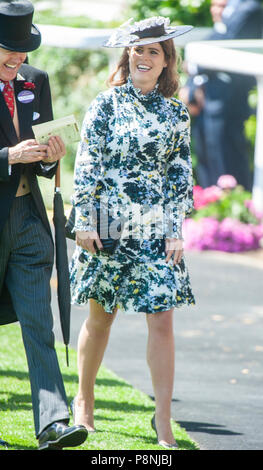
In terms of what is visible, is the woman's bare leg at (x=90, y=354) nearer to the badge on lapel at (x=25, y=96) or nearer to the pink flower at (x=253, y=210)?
the badge on lapel at (x=25, y=96)

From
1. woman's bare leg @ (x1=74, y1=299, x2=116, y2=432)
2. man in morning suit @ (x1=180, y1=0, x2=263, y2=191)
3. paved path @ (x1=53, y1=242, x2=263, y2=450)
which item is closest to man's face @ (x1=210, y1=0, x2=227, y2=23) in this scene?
man in morning suit @ (x1=180, y1=0, x2=263, y2=191)

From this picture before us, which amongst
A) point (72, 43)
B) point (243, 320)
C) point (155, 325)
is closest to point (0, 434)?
point (155, 325)

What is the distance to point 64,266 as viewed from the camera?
4.45 metres

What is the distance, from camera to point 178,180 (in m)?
4.91

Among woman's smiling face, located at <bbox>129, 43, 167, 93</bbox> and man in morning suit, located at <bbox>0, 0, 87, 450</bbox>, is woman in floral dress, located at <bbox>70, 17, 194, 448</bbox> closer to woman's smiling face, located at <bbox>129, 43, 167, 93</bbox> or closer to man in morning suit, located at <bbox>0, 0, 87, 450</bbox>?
woman's smiling face, located at <bbox>129, 43, 167, 93</bbox>

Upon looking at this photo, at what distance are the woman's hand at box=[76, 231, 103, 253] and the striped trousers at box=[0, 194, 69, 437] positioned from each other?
382 mm

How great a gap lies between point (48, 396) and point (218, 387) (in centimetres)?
238

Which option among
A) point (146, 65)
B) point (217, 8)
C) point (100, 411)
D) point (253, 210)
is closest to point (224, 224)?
point (253, 210)

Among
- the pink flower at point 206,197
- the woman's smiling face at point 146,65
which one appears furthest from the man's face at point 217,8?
the woman's smiling face at point 146,65

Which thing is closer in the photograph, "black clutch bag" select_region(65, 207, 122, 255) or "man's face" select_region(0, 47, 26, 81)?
"man's face" select_region(0, 47, 26, 81)

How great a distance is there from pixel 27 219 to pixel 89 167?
0.52 metres

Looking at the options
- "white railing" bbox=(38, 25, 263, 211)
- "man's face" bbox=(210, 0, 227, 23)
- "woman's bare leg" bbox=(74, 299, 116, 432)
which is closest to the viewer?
"woman's bare leg" bbox=(74, 299, 116, 432)

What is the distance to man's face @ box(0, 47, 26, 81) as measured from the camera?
4.25 metres

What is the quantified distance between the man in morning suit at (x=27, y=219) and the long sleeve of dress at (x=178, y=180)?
68cm
